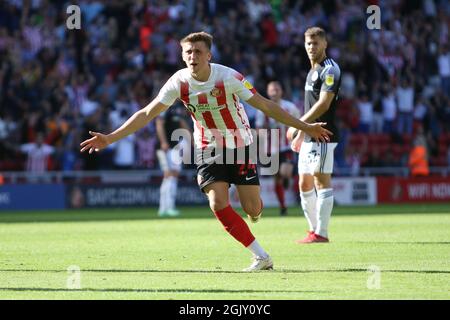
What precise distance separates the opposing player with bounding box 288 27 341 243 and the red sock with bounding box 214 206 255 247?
118 inches

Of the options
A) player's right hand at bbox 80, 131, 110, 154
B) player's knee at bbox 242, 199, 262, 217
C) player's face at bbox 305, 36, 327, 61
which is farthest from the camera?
player's face at bbox 305, 36, 327, 61

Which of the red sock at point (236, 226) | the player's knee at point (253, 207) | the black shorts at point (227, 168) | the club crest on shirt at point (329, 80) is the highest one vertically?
the club crest on shirt at point (329, 80)

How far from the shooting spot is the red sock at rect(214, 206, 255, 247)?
10281mm

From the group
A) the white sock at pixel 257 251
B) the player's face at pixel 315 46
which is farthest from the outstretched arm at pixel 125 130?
the player's face at pixel 315 46

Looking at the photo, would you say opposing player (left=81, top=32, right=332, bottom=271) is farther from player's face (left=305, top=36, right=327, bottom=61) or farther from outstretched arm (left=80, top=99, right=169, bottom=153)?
player's face (left=305, top=36, right=327, bottom=61)

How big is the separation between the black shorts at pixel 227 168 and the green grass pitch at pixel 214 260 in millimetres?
925

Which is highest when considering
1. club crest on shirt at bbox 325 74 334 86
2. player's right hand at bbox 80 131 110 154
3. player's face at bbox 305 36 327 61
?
player's face at bbox 305 36 327 61

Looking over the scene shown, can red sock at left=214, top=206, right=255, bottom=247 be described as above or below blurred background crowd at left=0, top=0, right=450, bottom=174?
below

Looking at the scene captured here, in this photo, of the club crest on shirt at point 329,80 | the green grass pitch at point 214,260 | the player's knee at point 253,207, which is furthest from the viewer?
the club crest on shirt at point 329,80

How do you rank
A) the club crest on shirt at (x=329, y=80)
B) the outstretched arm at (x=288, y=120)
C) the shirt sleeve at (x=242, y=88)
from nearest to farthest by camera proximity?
the outstretched arm at (x=288, y=120) → the shirt sleeve at (x=242, y=88) → the club crest on shirt at (x=329, y=80)

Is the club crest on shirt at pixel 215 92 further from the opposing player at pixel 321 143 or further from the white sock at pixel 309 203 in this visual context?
the white sock at pixel 309 203

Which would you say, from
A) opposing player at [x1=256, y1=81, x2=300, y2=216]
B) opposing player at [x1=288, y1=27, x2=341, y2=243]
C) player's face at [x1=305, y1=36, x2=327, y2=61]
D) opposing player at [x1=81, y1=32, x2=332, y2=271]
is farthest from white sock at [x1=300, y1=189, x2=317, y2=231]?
opposing player at [x1=256, y1=81, x2=300, y2=216]

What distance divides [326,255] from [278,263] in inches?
40.4

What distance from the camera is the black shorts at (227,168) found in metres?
10.4
